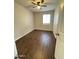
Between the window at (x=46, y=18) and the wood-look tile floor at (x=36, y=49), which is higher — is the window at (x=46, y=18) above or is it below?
above

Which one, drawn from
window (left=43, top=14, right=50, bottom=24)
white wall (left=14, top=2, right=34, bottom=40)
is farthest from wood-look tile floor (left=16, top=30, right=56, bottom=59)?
window (left=43, top=14, right=50, bottom=24)

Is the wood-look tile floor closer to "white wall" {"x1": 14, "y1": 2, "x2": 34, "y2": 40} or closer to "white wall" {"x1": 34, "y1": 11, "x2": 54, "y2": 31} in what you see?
"white wall" {"x1": 14, "y1": 2, "x2": 34, "y2": 40}

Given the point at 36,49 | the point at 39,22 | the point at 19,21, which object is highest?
the point at 39,22

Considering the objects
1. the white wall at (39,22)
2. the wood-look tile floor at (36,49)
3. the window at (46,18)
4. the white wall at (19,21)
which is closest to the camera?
the wood-look tile floor at (36,49)

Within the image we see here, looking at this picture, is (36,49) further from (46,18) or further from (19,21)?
(46,18)

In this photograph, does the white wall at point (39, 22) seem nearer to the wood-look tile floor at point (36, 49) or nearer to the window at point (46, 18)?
the window at point (46, 18)

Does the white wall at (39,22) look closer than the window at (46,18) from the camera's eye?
No

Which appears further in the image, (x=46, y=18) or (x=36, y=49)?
(x=46, y=18)

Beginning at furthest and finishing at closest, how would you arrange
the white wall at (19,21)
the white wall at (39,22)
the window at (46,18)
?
the white wall at (39,22)
the window at (46,18)
the white wall at (19,21)

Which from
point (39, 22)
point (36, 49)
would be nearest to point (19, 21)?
point (36, 49)

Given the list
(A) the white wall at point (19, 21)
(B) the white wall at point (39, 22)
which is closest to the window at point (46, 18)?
(B) the white wall at point (39, 22)
